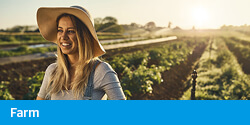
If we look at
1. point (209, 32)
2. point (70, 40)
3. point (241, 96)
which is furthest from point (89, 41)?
point (209, 32)

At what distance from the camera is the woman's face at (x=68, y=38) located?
4.14 feet

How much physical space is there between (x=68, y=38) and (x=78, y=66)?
0.51 feet

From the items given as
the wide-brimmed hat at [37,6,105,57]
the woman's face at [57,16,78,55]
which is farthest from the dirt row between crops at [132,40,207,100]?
the woman's face at [57,16,78,55]

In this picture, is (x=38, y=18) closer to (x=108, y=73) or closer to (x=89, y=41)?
(x=89, y=41)

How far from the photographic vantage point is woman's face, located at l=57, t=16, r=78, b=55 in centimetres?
126

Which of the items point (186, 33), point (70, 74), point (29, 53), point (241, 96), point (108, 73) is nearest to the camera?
point (108, 73)

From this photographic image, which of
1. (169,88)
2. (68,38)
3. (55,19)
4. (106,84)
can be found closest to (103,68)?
(106,84)

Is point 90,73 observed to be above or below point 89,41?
below

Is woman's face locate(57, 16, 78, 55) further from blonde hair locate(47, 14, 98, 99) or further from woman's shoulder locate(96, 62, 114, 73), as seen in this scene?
woman's shoulder locate(96, 62, 114, 73)

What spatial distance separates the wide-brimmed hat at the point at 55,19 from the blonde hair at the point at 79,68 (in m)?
0.03

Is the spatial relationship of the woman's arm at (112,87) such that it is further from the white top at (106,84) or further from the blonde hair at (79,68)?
the blonde hair at (79,68)

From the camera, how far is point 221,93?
17.3 ft

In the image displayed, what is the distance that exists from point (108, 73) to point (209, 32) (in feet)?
181

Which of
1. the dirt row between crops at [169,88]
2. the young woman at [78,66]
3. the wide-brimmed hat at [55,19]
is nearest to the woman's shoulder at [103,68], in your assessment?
the young woman at [78,66]
